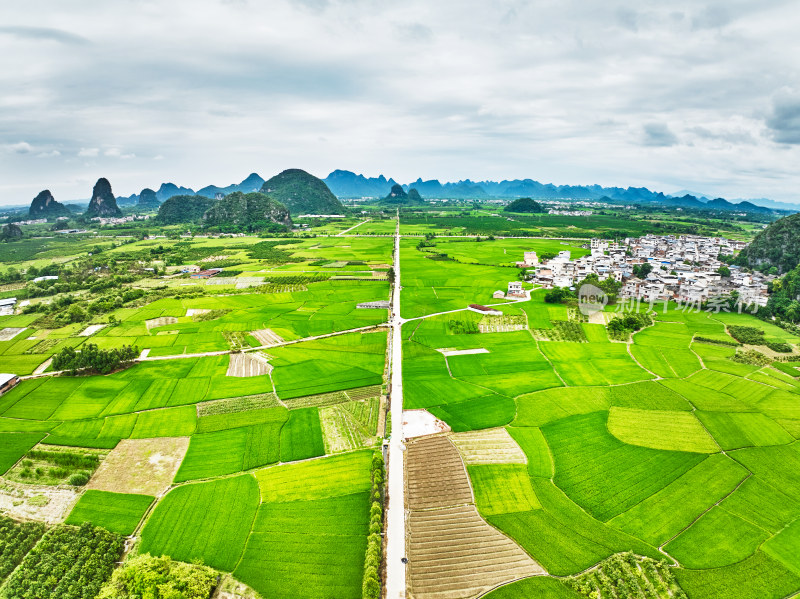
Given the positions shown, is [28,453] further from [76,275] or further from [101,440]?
[76,275]

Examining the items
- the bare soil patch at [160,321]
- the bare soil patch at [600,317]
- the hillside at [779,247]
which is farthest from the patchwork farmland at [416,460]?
the hillside at [779,247]

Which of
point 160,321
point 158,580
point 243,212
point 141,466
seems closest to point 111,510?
point 141,466

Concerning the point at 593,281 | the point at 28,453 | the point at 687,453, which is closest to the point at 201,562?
the point at 28,453

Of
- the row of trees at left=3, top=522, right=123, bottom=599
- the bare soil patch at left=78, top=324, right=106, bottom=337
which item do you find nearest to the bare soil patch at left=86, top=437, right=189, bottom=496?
the row of trees at left=3, top=522, right=123, bottom=599

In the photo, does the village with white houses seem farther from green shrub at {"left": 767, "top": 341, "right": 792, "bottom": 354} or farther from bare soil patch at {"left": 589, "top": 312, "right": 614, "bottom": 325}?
green shrub at {"left": 767, "top": 341, "right": 792, "bottom": 354}

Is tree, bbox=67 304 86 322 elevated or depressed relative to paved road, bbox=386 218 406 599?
elevated

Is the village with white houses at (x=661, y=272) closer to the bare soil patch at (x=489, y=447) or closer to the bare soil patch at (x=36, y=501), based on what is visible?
the bare soil patch at (x=489, y=447)

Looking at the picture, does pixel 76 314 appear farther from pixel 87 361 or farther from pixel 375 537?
pixel 375 537
